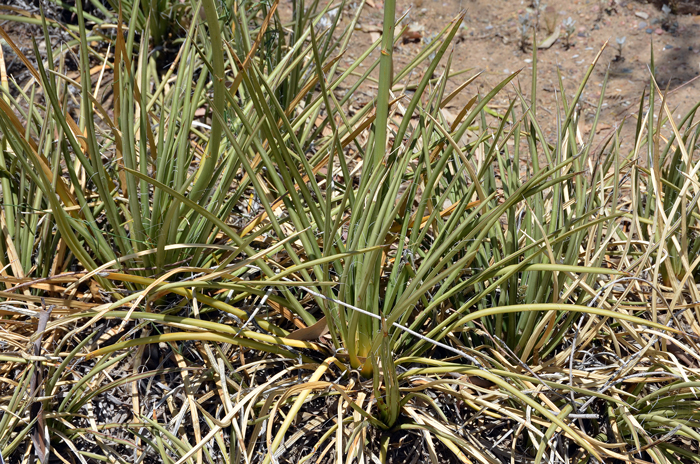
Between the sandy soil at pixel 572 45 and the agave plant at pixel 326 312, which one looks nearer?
the agave plant at pixel 326 312

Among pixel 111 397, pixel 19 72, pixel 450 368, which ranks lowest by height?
pixel 111 397

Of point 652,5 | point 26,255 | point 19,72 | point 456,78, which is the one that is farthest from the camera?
point 652,5

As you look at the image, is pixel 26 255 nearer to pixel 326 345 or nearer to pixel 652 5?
pixel 326 345

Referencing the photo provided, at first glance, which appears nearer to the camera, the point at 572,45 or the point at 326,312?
the point at 326,312

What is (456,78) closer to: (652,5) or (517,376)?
(652,5)

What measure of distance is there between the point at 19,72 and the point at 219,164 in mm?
1382

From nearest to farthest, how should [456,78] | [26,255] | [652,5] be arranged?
1. [26,255]
2. [456,78]
3. [652,5]

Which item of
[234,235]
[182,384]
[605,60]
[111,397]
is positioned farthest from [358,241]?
[605,60]

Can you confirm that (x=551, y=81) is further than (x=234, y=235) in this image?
Yes

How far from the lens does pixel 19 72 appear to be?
2.29 m

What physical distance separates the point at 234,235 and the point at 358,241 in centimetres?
28

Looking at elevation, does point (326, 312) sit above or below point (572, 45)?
below

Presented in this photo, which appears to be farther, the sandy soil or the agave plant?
the sandy soil

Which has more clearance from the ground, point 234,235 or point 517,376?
point 234,235
